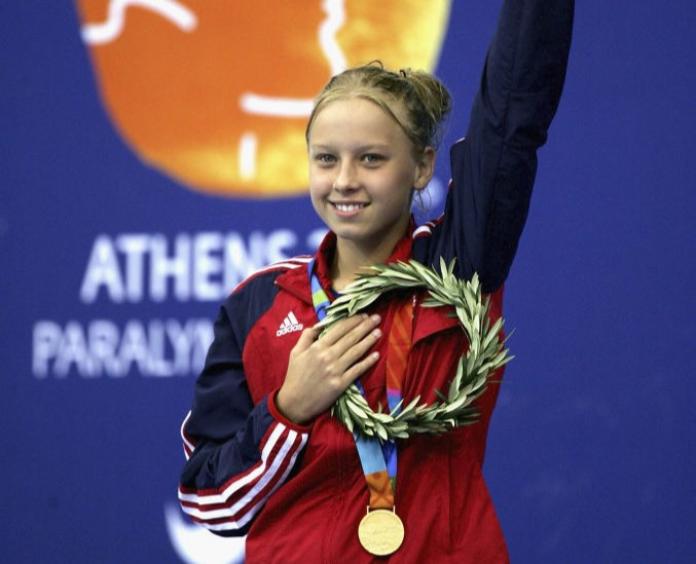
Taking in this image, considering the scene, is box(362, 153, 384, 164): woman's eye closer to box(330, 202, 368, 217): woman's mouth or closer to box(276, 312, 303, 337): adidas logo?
box(330, 202, 368, 217): woman's mouth

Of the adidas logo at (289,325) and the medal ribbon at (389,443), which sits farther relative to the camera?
the adidas logo at (289,325)

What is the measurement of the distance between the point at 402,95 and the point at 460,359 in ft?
1.34

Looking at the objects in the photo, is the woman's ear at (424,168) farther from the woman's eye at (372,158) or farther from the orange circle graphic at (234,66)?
the orange circle graphic at (234,66)

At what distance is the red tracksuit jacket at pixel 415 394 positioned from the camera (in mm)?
1574

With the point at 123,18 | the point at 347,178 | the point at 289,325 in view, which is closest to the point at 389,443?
the point at 289,325

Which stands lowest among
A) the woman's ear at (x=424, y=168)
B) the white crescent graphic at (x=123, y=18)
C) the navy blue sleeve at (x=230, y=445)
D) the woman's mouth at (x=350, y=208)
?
the navy blue sleeve at (x=230, y=445)

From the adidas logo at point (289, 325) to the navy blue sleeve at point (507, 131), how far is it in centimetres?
26

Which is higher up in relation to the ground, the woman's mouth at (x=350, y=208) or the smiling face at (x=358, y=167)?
the smiling face at (x=358, y=167)

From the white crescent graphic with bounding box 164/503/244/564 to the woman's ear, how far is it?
1.65 metres

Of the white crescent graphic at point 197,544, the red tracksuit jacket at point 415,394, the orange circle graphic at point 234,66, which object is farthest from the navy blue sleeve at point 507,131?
the white crescent graphic at point 197,544

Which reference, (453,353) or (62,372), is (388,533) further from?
(62,372)

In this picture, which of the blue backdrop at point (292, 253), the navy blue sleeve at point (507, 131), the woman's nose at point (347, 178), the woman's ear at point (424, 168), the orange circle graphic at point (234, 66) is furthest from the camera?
the orange circle graphic at point (234, 66)

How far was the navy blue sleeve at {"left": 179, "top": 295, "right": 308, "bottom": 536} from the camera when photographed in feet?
5.38

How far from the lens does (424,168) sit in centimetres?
180
